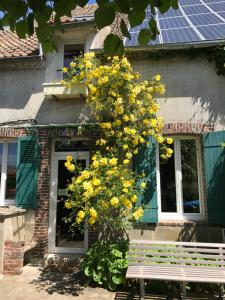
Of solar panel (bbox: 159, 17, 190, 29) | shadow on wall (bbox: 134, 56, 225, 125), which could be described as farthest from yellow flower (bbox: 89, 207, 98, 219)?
solar panel (bbox: 159, 17, 190, 29)

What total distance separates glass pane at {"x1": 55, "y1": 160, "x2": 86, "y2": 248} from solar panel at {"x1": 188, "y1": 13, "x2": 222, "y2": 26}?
5145 millimetres

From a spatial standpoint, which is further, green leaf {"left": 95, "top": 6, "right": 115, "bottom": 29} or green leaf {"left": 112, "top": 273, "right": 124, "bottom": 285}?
green leaf {"left": 112, "top": 273, "right": 124, "bottom": 285}

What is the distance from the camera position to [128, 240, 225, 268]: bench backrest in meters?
5.28

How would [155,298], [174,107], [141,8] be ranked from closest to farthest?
[141,8] < [155,298] < [174,107]

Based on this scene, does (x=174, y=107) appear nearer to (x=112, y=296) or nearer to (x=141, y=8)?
(x=112, y=296)

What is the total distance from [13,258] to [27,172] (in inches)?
80.4

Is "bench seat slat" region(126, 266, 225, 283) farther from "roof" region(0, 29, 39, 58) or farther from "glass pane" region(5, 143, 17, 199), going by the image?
"roof" region(0, 29, 39, 58)

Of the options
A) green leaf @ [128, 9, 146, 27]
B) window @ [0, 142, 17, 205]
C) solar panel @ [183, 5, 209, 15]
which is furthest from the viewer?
solar panel @ [183, 5, 209, 15]

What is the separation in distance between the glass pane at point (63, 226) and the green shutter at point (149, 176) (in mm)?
1460

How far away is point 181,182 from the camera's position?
7.04m

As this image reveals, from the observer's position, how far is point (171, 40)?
738 cm

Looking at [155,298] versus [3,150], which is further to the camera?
[3,150]

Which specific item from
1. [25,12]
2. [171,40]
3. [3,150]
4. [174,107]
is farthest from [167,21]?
[25,12]

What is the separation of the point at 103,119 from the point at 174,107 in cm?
173
